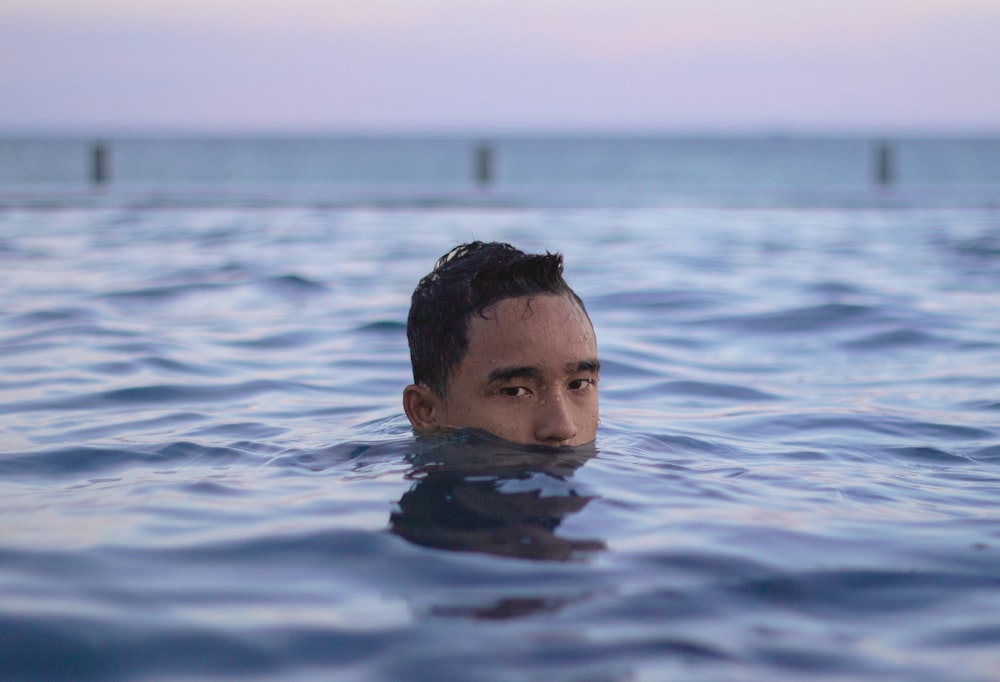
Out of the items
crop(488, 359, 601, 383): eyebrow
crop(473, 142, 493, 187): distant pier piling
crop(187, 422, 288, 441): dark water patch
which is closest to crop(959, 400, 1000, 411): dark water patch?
crop(488, 359, 601, 383): eyebrow

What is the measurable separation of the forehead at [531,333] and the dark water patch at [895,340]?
395 centimetres

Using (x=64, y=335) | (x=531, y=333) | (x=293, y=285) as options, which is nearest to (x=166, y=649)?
(x=531, y=333)

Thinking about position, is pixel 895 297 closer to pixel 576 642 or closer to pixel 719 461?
pixel 719 461

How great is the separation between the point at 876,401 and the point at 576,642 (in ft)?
12.9

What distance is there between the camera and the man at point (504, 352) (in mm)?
3941

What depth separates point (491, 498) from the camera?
3480 mm

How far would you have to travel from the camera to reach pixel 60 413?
5445mm

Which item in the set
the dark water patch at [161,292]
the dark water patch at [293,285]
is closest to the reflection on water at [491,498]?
the dark water patch at [161,292]

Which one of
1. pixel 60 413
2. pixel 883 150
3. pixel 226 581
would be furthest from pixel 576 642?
pixel 883 150

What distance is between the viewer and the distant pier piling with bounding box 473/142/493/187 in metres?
27.4

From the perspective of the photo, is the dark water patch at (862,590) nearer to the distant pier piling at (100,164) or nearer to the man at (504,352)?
the man at (504,352)

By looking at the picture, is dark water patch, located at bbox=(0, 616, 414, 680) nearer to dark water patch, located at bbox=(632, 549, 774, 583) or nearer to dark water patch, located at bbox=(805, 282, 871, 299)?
dark water patch, located at bbox=(632, 549, 774, 583)

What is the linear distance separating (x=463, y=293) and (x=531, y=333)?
336 millimetres

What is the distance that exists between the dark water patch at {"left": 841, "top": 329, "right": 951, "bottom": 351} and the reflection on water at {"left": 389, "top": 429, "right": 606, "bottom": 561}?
3.88m
